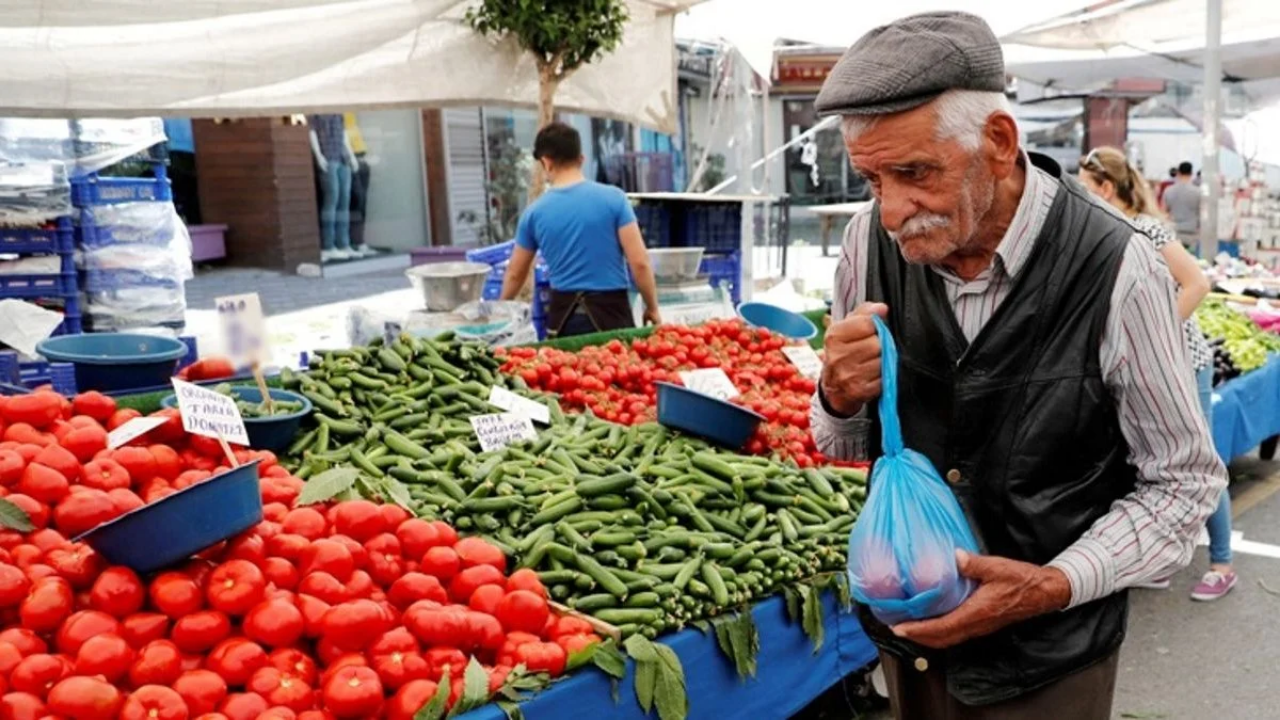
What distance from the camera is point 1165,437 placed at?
1647 millimetres

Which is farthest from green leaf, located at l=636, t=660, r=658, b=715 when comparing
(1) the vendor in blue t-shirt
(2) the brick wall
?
(2) the brick wall

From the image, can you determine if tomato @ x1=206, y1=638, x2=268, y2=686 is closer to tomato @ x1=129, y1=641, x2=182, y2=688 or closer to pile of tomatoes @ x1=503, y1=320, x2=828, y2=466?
tomato @ x1=129, y1=641, x2=182, y2=688

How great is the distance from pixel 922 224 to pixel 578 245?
4816mm

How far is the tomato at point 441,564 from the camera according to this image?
285cm

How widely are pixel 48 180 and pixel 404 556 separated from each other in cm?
437

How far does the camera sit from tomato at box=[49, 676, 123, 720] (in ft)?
7.11

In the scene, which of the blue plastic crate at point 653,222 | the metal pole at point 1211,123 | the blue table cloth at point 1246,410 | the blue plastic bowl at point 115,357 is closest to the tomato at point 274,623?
the blue plastic bowl at point 115,357

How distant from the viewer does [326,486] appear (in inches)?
119

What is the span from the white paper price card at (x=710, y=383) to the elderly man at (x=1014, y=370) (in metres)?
2.93

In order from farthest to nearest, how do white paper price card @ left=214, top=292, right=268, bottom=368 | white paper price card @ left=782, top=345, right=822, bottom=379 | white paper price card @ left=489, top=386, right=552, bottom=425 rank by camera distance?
white paper price card @ left=782, top=345, right=822, bottom=379
white paper price card @ left=489, top=386, right=552, bottom=425
white paper price card @ left=214, top=292, right=268, bottom=368

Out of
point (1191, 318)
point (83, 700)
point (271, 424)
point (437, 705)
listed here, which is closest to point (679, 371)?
point (271, 424)

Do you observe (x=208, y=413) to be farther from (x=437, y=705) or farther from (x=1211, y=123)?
(x=1211, y=123)

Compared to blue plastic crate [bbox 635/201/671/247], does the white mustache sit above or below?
above

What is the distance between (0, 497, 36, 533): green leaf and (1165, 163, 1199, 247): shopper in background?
1465 cm
